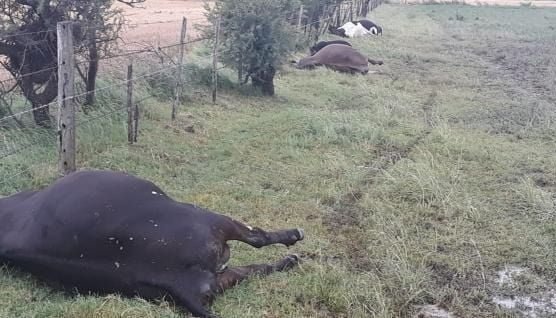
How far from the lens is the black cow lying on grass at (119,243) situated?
3826mm

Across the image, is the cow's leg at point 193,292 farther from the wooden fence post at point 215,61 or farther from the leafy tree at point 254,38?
the leafy tree at point 254,38

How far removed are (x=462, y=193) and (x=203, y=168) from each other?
274 centimetres

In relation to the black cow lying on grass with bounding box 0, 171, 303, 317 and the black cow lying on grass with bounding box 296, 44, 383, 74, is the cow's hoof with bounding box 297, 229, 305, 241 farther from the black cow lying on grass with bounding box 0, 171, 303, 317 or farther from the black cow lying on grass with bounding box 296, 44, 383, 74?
the black cow lying on grass with bounding box 296, 44, 383, 74

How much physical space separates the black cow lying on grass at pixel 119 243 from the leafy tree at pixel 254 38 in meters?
7.24

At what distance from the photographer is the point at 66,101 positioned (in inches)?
231

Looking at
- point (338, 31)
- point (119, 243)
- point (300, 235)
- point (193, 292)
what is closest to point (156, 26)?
point (338, 31)

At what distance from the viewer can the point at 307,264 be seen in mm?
4660

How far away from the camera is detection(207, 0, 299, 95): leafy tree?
36.4 feet

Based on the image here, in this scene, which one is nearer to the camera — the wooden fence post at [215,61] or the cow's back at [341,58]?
the wooden fence post at [215,61]

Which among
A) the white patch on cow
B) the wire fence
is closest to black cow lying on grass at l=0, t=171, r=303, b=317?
the wire fence

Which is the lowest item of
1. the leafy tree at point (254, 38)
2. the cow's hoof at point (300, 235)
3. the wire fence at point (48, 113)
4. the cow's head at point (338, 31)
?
the cow's head at point (338, 31)

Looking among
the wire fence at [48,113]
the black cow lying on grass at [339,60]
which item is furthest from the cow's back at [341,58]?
the wire fence at [48,113]

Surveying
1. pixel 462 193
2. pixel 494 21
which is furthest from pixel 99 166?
pixel 494 21

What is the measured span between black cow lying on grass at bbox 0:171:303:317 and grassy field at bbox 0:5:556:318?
132mm
